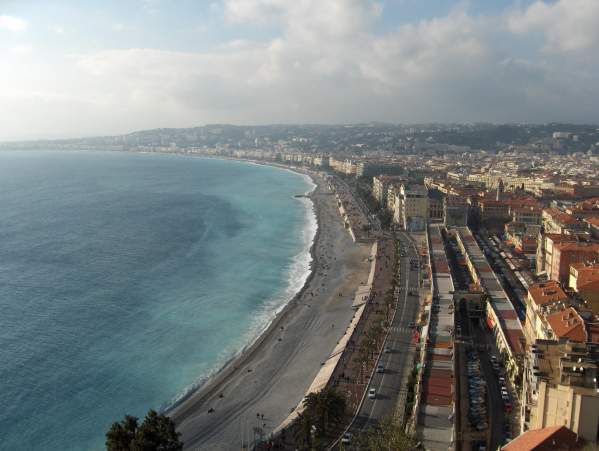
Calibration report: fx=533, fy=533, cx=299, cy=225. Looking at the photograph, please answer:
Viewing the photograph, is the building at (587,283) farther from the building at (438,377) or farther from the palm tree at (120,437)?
the palm tree at (120,437)

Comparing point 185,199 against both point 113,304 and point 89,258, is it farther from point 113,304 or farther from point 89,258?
point 113,304

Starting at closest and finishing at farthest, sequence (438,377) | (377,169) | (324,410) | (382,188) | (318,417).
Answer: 1. (318,417)
2. (324,410)
3. (438,377)
4. (382,188)
5. (377,169)

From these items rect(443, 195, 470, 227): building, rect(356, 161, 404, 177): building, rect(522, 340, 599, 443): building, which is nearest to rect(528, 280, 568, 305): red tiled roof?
rect(522, 340, 599, 443): building

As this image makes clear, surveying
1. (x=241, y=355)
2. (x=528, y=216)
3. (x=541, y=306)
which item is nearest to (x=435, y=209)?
(x=528, y=216)

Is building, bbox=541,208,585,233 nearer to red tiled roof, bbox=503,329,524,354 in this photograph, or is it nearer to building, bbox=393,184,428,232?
building, bbox=393,184,428,232

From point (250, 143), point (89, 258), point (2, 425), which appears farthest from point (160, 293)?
point (250, 143)

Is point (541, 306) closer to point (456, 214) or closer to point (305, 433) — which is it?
point (305, 433)

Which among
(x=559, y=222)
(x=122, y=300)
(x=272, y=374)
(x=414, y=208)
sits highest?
(x=559, y=222)
